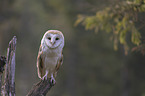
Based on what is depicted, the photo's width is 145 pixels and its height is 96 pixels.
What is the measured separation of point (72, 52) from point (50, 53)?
15.7m

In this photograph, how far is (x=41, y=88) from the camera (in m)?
4.43

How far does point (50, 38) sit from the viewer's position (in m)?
5.26

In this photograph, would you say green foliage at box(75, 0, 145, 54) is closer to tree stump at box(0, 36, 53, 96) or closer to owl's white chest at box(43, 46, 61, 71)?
owl's white chest at box(43, 46, 61, 71)

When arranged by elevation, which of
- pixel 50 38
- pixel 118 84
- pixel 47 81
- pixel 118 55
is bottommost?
pixel 118 84

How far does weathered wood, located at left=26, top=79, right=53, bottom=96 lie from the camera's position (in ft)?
14.0

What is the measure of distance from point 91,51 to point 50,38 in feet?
57.7

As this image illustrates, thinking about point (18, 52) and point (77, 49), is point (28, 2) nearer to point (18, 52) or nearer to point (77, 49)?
point (18, 52)

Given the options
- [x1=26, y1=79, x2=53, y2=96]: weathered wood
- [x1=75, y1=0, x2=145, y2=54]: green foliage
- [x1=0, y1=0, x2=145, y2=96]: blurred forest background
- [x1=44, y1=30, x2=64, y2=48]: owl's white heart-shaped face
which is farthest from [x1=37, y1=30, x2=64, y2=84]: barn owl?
[x1=0, y1=0, x2=145, y2=96]: blurred forest background

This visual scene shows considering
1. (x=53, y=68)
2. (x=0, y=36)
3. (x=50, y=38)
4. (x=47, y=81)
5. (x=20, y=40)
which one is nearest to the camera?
(x=47, y=81)

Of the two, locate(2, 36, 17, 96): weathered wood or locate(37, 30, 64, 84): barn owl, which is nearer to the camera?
locate(2, 36, 17, 96): weathered wood

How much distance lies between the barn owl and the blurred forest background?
11122mm

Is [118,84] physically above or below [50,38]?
below

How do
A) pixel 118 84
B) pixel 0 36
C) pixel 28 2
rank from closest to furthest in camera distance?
pixel 0 36
pixel 28 2
pixel 118 84

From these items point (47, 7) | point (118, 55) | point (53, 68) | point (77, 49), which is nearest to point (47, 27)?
point (47, 7)
